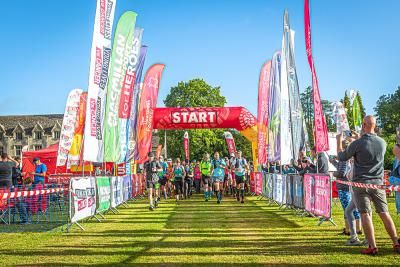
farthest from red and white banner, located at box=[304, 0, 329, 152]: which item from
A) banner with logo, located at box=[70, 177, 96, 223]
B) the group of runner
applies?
the group of runner

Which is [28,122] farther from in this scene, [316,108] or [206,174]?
[316,108]

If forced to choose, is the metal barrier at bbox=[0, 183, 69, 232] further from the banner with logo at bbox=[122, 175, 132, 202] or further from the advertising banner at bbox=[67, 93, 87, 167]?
the advertising banner at bbox=[67, 93, 87, 167]

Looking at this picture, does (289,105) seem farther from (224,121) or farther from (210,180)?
(224,121)

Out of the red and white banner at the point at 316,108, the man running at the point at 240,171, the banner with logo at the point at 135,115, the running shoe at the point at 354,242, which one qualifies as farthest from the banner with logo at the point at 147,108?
the running shoe at the point at 354,242

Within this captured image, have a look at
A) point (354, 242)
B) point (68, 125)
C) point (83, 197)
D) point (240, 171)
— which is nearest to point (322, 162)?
point (354, 242)

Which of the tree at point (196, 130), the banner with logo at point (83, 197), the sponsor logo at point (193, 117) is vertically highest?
the tree at point (196, 130)

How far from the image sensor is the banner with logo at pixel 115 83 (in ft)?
50.3

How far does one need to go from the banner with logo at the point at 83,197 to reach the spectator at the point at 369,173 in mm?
6733

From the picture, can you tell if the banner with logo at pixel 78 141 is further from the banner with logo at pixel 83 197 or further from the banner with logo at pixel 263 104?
the banner with logo at pixel 83 197

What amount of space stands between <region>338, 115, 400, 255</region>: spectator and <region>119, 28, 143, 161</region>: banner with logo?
10.9 meters

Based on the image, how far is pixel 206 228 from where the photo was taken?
1130 cm

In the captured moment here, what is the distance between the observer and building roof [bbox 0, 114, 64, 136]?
104625 millimetres

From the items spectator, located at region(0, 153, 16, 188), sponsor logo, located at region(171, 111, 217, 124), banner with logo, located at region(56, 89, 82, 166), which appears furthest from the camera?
sponsor logo, located at region(171, 111, 217, 124)

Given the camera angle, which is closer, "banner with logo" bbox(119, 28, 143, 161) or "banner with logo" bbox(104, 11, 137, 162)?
"banner with logo" bbox(104, 11, 137, 162)
